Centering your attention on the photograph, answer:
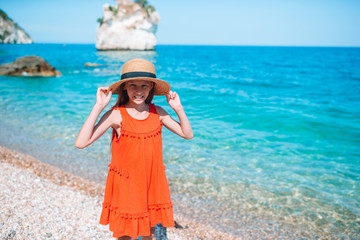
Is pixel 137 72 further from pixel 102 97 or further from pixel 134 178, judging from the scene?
pixel 134 178

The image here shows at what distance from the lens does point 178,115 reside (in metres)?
2.48

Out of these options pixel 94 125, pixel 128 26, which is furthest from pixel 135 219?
pixel 128 26

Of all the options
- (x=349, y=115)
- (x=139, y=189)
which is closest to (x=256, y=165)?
(x=139, y=189)

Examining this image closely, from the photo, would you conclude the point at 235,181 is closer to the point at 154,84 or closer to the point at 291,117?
the point at 154,84

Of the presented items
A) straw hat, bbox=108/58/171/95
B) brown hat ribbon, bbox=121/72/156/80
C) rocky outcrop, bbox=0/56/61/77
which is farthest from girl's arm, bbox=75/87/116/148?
rocky outcrop, bbox=0/56/61/77

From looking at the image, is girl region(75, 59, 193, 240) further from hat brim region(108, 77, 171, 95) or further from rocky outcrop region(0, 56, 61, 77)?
rocky outcrop region(0, 56, 61, 77)

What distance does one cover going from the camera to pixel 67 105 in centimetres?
1266

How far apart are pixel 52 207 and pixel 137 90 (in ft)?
8.82

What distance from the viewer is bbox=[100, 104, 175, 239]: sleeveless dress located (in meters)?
2.31

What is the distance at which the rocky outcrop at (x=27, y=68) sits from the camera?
23.2 meters

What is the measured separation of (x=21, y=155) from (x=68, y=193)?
2712mm

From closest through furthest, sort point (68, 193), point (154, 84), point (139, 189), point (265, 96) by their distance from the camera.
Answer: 1. point (139, 189)
2. point (154, 84)
3. point (68, 193)
4. point (265, 96)

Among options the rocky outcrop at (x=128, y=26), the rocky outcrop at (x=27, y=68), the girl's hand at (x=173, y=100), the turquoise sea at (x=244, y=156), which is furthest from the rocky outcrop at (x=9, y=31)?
the girl's hand at (x=173, y=100)

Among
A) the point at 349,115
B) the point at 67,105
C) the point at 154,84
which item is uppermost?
the point at 154,84
